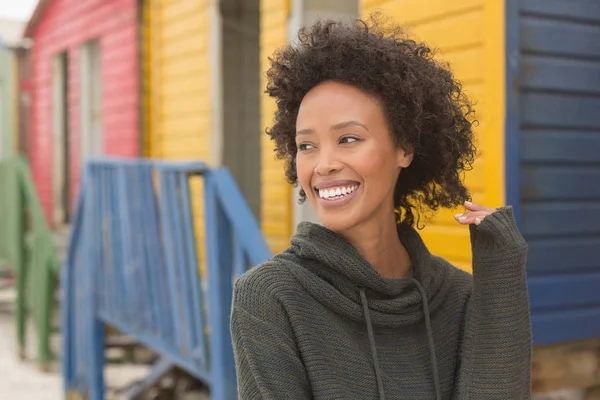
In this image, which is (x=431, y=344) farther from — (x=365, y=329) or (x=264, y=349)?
(x=264, y=349)

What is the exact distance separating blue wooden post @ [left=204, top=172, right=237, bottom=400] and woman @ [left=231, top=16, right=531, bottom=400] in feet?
5.41

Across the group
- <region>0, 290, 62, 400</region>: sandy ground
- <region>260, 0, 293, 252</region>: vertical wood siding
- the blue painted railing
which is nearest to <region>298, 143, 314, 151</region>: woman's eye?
the blue painted railing

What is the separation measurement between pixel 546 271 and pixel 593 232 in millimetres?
326

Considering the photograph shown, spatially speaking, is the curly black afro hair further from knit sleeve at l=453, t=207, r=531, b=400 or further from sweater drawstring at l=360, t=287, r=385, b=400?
sweater drawstring at l=360, t=287, r=385, b=400

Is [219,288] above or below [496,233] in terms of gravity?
below

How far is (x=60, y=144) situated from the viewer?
10.9 metres

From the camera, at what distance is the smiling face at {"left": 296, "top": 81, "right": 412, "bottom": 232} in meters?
1.51

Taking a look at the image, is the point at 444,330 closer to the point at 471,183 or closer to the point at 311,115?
the point at 311,115

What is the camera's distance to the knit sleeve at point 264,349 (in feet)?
4.60

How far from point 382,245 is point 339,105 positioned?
300 millimetres

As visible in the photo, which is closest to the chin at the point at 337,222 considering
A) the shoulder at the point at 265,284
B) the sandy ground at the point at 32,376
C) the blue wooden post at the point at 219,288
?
the shoulder at the point at 265,284

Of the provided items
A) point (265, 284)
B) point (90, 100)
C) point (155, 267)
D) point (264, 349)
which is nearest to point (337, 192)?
point (265, 284)

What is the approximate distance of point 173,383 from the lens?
569 centimetres

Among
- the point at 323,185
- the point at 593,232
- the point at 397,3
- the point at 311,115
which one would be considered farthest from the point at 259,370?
the point at 397,3
